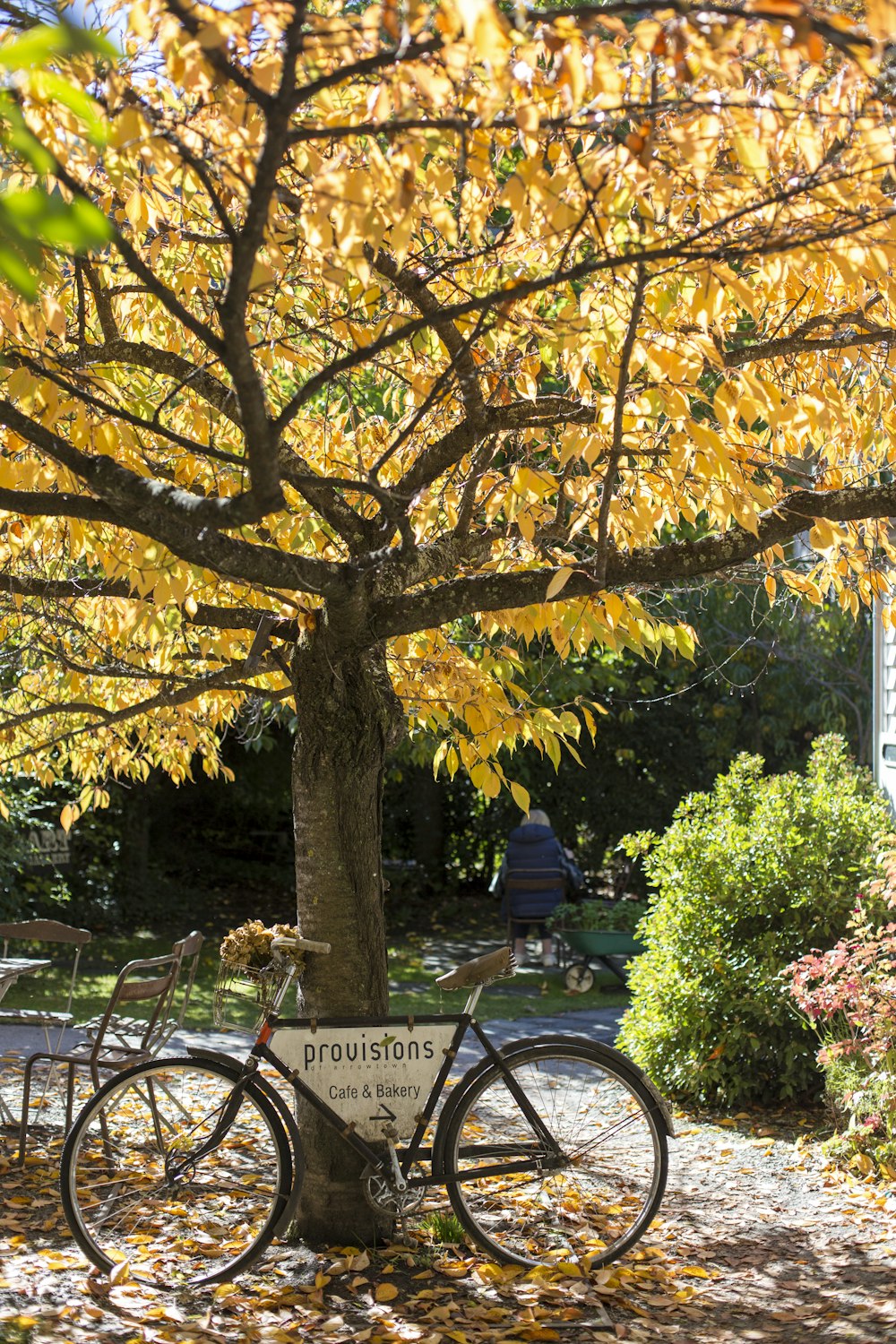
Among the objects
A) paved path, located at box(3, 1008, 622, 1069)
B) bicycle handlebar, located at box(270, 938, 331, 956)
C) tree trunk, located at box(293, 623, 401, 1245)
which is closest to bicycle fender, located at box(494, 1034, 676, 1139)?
tree trunk, located at box(293, 623, 401, 1245)

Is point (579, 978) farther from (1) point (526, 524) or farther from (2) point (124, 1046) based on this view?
(1) point (526, 524)

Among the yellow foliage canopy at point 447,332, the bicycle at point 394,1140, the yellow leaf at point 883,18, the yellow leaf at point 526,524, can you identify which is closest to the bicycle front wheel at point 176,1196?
the bicycle at point 394,1140

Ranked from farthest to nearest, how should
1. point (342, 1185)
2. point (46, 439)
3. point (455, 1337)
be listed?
point (342, 1185) < point (455, 1337) < point (46, 439)

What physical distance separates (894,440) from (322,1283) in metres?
3.36

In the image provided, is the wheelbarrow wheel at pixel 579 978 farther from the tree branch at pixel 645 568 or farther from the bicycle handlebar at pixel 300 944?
the tree branch at pixel 645 568

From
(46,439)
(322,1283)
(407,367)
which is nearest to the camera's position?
(46,439)

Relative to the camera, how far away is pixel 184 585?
3785mm

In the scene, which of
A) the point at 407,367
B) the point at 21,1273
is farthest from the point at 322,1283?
the point at 407,367

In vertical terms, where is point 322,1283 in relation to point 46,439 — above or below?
below

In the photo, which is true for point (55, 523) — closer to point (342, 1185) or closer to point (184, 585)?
point (184, 585)

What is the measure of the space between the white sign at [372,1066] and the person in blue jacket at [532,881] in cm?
703

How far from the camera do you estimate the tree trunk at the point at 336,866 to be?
14.0 feet

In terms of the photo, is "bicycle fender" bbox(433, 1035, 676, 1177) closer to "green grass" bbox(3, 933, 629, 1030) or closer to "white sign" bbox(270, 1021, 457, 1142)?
"white sign" bbox(270, 1021, 457, 1142)

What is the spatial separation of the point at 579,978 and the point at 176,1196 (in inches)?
251
